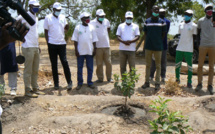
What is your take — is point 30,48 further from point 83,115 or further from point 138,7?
point 138,7

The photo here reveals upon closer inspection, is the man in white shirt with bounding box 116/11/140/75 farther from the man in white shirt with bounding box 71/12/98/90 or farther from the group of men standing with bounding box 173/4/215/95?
the group of men standing with bounding box 173/4/215/95

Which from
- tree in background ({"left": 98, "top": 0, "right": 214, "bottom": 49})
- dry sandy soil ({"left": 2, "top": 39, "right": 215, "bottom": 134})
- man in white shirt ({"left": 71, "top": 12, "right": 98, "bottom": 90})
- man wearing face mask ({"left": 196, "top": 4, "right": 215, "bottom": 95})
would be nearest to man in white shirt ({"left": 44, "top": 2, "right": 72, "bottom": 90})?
man in white shirt ({"left": 71, "top": 12, "right": 98, "bottom": 90})

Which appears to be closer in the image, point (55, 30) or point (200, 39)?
point (55, 30)

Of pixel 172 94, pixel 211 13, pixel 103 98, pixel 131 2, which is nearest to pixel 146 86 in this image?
pixel 172 94

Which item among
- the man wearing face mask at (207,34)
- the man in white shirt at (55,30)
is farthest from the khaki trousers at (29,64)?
the man wearing face mask at (207,34)

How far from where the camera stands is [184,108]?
5.15m

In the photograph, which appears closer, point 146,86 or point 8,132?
point 8,132

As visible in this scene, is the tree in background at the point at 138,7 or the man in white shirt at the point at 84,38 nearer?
the man in white shirt at the point at 84,38

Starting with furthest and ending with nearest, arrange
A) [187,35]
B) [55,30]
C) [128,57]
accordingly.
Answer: [128,57] < [187,35] < [55,30]

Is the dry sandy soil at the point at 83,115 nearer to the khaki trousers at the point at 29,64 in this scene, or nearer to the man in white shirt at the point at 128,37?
the khaki trousers at the point at 29,64

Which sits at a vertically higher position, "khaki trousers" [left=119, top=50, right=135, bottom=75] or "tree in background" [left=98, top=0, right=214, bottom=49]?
"tree in background" [left=98, top=0, right=214, bottom=49]

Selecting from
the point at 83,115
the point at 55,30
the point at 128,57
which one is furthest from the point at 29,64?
the point at 128,57

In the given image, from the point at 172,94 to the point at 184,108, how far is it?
133 cm

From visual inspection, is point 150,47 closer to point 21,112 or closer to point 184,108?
point 184,108
